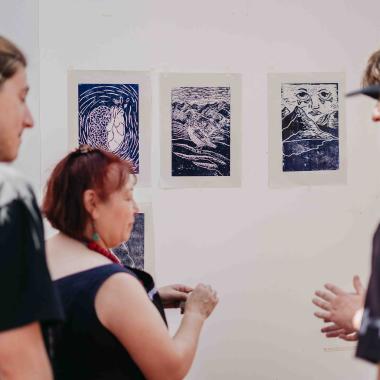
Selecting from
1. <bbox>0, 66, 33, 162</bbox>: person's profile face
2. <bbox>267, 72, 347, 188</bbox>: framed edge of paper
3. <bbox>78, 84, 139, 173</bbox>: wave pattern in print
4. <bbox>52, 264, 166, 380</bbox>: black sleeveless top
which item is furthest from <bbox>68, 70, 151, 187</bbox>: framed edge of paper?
<bbox>0, 66, 33, 162</bbox>: person's profile face

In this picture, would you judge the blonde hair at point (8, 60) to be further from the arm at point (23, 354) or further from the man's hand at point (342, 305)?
the man's hand at point (342, 305)

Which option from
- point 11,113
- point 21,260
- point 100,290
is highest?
point 11,113

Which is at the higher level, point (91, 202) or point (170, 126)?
point (170, 126)

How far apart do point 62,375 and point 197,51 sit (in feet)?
3.91

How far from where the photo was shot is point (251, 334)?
2.04m

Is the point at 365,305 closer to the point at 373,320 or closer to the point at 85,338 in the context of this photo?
the point at 373,320

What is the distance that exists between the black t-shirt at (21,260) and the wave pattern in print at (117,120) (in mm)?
1117

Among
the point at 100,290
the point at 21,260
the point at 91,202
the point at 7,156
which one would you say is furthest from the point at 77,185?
the point at 21,260

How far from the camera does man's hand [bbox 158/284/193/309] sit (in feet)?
5.70

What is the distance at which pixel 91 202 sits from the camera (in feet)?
4.62

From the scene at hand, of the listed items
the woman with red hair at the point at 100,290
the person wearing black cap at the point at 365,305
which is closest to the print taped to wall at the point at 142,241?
the woman with red hair at the point at 100,290

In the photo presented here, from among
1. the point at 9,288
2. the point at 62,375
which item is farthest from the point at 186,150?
the point at 9,288

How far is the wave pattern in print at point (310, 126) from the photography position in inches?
81.6

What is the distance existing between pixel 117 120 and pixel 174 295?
2.17ft
